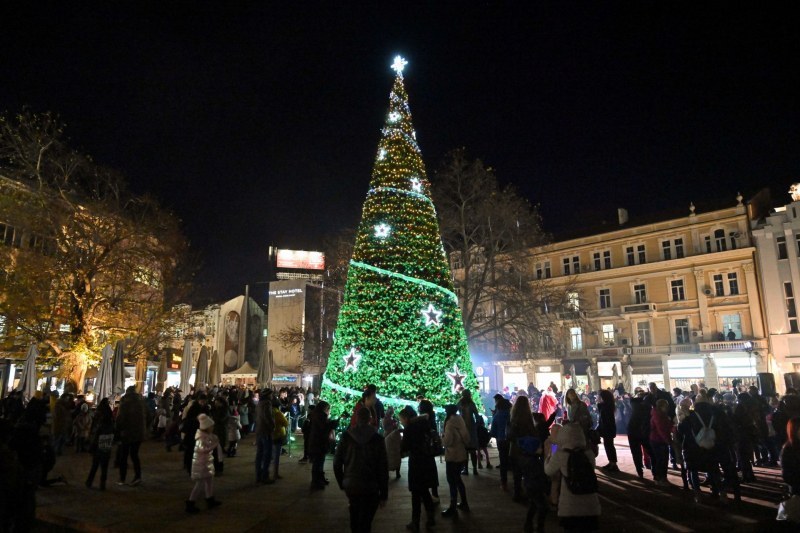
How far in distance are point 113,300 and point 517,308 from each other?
17571mm

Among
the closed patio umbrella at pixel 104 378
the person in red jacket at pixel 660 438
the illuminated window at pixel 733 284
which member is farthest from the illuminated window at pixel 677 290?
the closed patio umbrella at pixel 104 378

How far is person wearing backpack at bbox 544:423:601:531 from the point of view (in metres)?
5.20

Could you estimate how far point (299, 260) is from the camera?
6775 cm

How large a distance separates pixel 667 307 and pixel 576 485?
Answer: 37.3m

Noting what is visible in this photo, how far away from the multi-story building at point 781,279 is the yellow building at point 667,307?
0.90 metres

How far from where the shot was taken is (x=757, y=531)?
7078 mm

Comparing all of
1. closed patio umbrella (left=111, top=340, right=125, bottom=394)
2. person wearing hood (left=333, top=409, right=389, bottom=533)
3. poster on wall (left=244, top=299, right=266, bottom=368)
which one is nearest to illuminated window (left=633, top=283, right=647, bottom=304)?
closed patio umbrella (left=111, top=340, right=125, bottom=394)

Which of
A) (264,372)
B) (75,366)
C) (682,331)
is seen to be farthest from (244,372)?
(682,331)

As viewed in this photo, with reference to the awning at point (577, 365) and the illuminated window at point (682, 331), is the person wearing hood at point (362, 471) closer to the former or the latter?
the awning at point (577, 365)

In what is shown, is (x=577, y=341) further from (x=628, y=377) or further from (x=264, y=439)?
(x=264, y=439)

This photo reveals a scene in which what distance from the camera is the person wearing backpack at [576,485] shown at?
17.1ft

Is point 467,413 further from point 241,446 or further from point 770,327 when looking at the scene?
point 770,327

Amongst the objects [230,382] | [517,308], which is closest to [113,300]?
[517,308]

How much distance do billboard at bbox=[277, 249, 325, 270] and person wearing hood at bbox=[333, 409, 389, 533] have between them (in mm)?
61783
